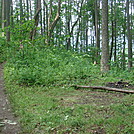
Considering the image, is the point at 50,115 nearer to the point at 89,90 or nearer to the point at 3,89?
the point at 89,90

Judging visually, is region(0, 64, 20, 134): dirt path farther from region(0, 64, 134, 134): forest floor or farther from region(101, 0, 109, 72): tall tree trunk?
region(101, 0, 109, 72): tall tree trunk

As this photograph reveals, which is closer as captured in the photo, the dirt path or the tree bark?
the dirt path

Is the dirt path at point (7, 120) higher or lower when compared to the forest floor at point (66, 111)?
lower

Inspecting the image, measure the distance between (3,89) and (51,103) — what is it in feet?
8.95

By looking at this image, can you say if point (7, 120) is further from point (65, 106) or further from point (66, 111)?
point (65, 106)

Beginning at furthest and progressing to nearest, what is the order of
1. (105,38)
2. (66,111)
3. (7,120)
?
(105,38)
(66,111)
(7,120)

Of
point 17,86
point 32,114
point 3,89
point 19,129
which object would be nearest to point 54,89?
point 17,86

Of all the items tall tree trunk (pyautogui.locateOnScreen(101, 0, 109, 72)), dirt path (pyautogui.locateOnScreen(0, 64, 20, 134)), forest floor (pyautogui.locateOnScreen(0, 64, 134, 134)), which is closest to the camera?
forest floor (pyautogui.locateOnScreen(0, 64, 134, 134))

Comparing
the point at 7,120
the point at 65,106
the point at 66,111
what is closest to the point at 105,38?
the point at 65,106

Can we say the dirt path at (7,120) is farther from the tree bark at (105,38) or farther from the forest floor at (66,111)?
the tree bark at (105,38)

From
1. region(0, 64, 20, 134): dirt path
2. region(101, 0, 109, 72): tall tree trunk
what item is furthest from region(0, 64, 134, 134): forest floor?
region(101, 0, 109, 72): tall tree trunk

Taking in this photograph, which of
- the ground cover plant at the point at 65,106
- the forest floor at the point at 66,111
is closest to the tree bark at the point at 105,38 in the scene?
the ground cover plant at the point at 65,106

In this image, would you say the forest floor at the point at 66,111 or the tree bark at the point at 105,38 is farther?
the tree bark at the point at 105,38

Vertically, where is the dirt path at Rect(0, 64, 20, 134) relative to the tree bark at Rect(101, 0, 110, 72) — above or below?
below
